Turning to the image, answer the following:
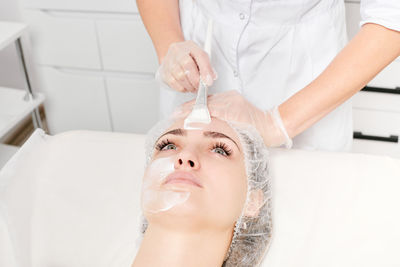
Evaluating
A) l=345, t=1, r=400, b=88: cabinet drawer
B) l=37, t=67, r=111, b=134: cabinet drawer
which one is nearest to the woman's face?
l=345, t=1, r=400, b=88: cabinet drawer

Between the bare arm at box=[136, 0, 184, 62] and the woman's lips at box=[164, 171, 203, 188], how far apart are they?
1.52ft

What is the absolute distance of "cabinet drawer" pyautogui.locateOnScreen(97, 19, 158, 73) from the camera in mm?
1990

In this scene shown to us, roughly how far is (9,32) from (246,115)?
1.10m

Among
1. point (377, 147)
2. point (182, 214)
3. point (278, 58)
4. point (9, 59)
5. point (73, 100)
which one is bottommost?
point (377, 147)

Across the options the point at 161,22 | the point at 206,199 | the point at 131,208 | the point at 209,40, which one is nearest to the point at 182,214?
the point at 206,199

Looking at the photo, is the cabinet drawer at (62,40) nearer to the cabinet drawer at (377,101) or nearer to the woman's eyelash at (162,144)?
the woman's eyelash at (162,144)

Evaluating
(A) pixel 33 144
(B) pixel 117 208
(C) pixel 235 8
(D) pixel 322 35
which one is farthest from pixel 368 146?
(A) pixel 33 144

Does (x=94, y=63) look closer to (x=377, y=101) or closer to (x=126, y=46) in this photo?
(x=126, y=46)

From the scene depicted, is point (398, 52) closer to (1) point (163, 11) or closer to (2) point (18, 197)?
(1) point (163, 11)

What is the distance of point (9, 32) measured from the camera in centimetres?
184

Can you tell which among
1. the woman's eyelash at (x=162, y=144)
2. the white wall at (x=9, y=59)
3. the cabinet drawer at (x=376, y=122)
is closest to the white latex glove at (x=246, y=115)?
the woman's eyelash at (x=162, y=144)

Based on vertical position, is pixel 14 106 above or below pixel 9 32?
below

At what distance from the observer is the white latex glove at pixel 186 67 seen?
1.23 meters

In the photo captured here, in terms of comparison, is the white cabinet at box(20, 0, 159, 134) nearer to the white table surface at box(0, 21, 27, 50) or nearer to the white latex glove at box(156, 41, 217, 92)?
the white table surface at box(0, 21, 27, 50)
